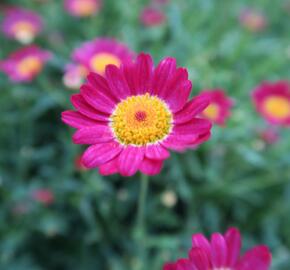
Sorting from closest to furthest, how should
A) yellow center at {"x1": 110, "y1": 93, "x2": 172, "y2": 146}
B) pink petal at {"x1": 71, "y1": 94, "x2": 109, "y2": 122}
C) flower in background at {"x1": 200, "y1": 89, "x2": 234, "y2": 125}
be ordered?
1. pink petal at {"x1": 71, "y1": 94, "x2": 109, "y2": 122}
2. yellow center at {"x1": 110, "y1": 93, "x2": 172, "y2": 146}
3. flower in background at {"x1": 200, "y1": 89, "x2": 234, "y2": 125}

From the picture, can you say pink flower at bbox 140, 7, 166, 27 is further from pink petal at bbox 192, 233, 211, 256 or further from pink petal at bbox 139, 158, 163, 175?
pink petal at bbox 192, 233, 211, 256

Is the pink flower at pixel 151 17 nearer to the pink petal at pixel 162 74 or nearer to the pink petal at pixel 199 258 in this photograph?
the pink petal at pixel 162 74

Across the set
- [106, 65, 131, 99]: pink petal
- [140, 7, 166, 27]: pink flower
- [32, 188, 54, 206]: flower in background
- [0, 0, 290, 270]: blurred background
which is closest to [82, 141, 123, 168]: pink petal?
[106, 65, 131, 99]: pink petal

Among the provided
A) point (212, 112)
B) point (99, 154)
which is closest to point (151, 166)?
point (99, 154)

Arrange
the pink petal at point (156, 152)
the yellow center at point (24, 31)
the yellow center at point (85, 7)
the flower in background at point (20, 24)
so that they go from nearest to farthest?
the pink petal at point (156, 152)
the yellow center at point (24, 31)
the flower in background at point (20, 24)
the yellow center at point (85, 7)

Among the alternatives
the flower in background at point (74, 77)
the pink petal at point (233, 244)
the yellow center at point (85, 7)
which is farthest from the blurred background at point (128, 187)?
the pink petal at point (233, 244)

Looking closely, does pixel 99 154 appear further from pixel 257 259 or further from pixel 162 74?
pixel 257 259
